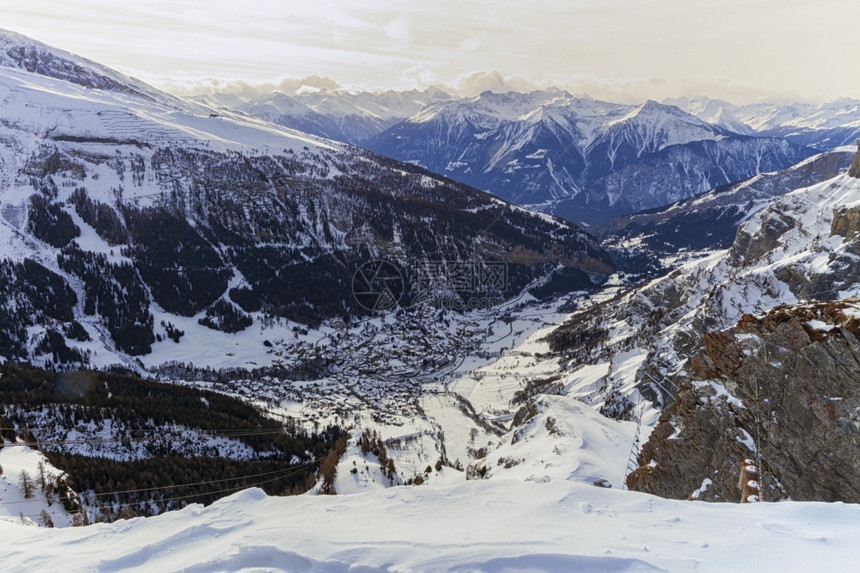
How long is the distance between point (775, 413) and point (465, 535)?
16978mm

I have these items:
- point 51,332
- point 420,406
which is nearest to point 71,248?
point 51,332

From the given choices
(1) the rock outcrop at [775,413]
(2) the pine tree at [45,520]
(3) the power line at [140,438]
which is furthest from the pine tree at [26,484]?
(1) the rock outcrop at [775,413]

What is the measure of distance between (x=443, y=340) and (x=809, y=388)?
154636 mm

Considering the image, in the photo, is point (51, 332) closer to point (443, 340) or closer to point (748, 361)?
point (443, 340)

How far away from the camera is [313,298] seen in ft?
647

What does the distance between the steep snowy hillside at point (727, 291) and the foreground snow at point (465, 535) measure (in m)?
30.5

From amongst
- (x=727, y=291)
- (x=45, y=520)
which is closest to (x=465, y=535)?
(x=45, y=520)

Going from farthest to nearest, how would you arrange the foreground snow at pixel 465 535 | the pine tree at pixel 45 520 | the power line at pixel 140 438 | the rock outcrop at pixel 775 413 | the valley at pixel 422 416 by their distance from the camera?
the power line at pixel 140 438 → the pine tree at pixel 45 520 → the rock outcrop at pixel 775 413 → the valley at pixel 422 416 → the foreground snow at pixel 465 535

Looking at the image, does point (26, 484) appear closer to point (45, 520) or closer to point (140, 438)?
point (45, 520)

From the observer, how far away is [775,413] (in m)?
20.4

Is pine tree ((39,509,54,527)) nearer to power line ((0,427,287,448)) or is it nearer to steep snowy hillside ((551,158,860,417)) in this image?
power line ((0,427,287,448))

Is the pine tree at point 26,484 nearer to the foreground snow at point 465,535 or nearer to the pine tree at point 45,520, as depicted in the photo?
the pine tree at point 45,520

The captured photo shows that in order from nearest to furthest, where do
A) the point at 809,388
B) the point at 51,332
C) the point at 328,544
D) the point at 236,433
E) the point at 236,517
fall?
1. the point at 328,544
2. the point at 236,517
3. the point at 809,388
4. the point at 236,433
5. the point at 51,332

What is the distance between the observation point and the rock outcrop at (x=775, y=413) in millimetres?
18156
